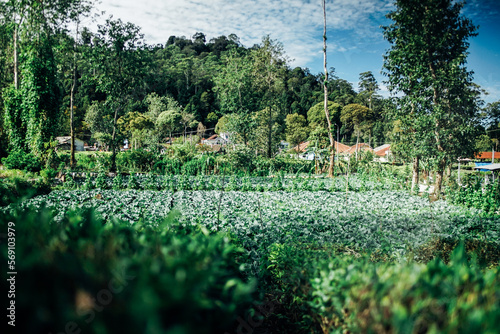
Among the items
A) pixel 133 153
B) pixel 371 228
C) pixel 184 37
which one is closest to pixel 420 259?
pixel 371 228

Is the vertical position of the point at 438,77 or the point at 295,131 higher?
the point at 295,131

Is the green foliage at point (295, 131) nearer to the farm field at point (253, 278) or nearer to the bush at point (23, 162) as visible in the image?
the bush at point (23, 162)

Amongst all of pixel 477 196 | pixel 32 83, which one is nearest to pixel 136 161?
pixel 32 83

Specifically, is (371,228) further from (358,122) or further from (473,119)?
(358,122)

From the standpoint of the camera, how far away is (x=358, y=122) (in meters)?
51.2

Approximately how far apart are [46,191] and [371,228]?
9.59 meters

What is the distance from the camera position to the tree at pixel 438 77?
10.2 metres

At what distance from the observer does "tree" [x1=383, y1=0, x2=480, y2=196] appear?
33.3 feet

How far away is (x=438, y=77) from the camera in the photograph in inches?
403

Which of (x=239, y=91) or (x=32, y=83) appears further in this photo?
(x=239, y=91)

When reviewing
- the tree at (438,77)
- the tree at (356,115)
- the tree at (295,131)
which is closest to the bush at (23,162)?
the tree at (438,77)

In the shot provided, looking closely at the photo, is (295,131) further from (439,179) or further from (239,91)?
(439,179)

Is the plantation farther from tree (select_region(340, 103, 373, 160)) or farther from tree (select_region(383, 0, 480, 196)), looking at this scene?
tree (select_region(340, 103, 373, 160))

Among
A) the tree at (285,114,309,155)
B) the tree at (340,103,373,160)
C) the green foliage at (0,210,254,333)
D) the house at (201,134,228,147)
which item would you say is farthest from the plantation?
the tree at (340,103,373,160)
